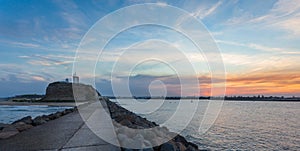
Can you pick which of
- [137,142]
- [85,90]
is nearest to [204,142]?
[137,142]

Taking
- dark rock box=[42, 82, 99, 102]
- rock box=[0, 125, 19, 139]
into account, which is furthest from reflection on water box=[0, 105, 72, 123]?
dark rock box=[42, 82, 99, 102]

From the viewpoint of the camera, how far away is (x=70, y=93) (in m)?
50.4

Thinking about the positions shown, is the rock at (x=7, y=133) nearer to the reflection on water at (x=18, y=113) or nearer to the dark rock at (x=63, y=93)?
the reflection on water at (x=18, y=113)

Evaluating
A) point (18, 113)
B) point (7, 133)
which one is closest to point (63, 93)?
point (18, 113)

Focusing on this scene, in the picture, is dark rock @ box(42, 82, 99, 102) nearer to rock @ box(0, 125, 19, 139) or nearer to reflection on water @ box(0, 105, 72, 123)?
reflection on water @ box(0, 105, 72, 123)

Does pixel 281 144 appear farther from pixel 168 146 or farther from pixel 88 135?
pixel 88 135

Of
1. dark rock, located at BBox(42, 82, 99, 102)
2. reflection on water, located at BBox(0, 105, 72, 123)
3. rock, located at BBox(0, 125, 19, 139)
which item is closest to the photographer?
rock, located at BBox(0, 125, 19, 139)

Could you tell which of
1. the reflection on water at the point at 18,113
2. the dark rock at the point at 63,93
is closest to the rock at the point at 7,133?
the reflection on water at the point at 18,113

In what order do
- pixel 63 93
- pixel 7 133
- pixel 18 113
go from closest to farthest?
pixel 7 133 → pixel 18 113 → pixel 63 93

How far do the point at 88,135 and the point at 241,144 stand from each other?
9.29 metres

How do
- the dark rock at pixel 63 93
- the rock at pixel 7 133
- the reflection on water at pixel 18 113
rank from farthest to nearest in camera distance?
the dark rock at pixel 63 93 < the reflection on water at pixel 18 113 < the rock at pixel 7 133

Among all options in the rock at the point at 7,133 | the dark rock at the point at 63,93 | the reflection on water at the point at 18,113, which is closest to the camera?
the rock at the point at 7,133

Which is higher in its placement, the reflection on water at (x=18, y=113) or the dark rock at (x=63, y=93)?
the dark rock at (x=63, y=93)

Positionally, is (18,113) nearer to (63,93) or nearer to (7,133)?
(7,133)
